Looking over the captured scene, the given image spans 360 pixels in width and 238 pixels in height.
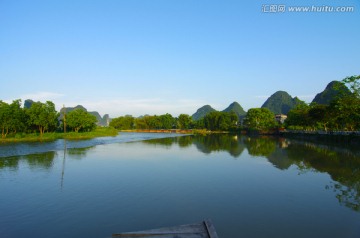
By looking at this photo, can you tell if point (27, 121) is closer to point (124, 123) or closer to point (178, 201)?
point (178, 201)

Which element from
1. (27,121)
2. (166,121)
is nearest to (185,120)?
(166,121)

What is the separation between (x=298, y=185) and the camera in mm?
14828

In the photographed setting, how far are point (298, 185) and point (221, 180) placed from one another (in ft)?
14.4

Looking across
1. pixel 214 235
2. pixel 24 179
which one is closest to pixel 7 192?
pixel 24 179

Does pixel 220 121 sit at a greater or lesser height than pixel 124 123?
greater

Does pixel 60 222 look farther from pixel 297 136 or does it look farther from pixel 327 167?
pixel 297 136

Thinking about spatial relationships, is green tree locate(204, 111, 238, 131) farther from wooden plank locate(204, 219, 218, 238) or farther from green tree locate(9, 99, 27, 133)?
wooden plank locate(204, 219, 218, 238)

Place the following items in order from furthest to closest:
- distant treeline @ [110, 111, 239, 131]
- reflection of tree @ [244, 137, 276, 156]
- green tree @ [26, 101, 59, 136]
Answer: distant treeline @ [110, 111, 239, 131] < green tree @ [26, 101, 59, 136] < reflection of tree @ [244, 137, 276, 156]

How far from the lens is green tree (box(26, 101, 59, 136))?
52.5m

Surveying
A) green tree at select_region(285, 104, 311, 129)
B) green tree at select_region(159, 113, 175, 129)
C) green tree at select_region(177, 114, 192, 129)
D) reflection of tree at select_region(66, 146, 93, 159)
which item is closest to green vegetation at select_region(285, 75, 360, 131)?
green tree at select_region(285, 104, 311, 129)

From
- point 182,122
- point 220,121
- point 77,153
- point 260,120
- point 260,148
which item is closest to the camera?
point 77,153

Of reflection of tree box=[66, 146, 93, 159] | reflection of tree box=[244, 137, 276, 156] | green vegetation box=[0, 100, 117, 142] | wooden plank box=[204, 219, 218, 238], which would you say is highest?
green vegetation box=[0, 100, 117, 142]

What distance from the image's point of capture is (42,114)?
53281 mm

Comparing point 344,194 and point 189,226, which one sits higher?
point 189,226
